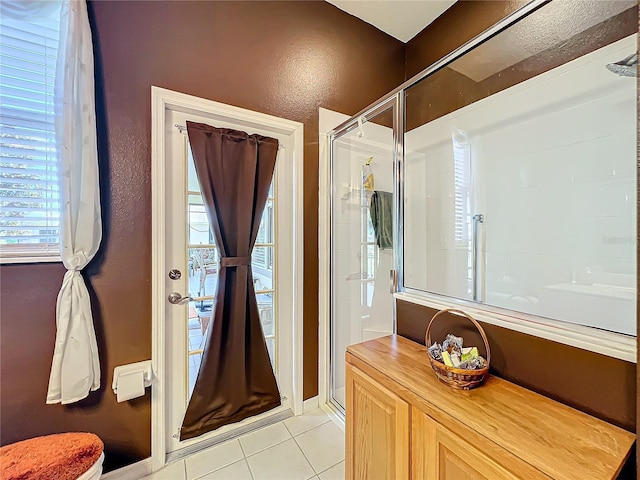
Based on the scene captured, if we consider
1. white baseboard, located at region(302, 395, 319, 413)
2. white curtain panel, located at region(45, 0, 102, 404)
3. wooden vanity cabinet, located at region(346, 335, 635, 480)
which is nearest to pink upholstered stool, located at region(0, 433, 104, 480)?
white curtain panel, located at region(45, 0, 102, 404)

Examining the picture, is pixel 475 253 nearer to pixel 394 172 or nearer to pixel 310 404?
pixel 394 172

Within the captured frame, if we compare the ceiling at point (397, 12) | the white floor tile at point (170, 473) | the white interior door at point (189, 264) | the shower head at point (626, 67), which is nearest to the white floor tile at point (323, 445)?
the white interior door at point (189, 264)

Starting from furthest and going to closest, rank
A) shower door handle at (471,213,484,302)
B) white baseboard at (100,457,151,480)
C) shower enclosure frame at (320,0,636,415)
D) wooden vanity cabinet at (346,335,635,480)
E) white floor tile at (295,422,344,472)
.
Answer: shower door handle at (471,213,484,302) < white floor tile at (295,422,344,472) < white baseboard at (100,457,151,480) < shower enclosure frame at (320,0,636,415) < wooden vanity cabinet at (346,335,635,480)

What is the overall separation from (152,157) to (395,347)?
65.4 inches

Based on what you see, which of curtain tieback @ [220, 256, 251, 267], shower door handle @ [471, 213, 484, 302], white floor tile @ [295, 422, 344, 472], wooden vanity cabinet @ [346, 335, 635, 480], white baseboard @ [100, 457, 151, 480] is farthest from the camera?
shower door handle @ [471, 213, 484, 302]

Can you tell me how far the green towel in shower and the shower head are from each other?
1.21 meters

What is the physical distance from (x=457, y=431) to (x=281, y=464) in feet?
3.81

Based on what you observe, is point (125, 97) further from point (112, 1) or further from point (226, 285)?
point (226, 285)

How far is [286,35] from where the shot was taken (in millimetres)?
1896

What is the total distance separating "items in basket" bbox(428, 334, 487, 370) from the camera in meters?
1.06

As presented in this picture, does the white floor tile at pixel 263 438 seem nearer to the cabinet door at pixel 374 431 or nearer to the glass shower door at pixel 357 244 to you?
the glass shower door at pixel 357 244

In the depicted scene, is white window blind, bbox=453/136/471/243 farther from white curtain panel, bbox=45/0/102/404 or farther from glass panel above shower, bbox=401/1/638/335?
white curtain panel, bbox=45/0/102/404

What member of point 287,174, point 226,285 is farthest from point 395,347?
point 287,174

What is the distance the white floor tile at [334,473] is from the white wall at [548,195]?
1.14 meters
